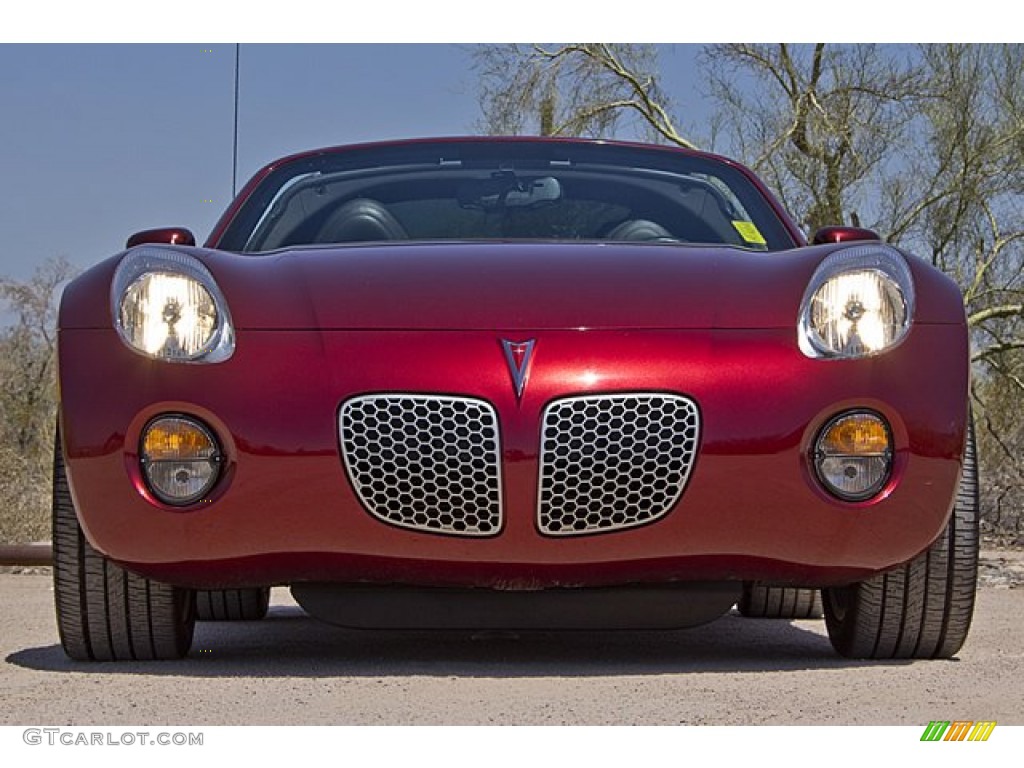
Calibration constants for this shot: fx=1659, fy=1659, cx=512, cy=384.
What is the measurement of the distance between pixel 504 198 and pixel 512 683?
1739 millimetres

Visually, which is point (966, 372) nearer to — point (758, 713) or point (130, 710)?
point (758, 713)

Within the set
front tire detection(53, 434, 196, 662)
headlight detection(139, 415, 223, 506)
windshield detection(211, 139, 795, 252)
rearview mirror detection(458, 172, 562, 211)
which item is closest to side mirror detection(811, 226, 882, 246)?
windshield detection(211, 139, 795, 252)

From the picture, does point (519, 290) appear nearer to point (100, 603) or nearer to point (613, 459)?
point (613, 459)

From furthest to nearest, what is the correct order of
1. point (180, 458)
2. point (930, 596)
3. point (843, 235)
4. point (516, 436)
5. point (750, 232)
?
point (750, 232), point (843, 235), point (930, 596), point (180, 458), point (516, 436)

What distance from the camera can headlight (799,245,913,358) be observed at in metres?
3.53

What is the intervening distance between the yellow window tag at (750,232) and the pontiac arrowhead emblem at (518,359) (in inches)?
53.0

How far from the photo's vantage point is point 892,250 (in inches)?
149

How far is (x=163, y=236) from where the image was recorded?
172 inches

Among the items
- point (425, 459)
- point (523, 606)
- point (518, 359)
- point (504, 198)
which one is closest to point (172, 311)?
point (425, 459)

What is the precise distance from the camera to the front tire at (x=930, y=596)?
379 centimetres

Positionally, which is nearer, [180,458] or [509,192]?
[180,458]

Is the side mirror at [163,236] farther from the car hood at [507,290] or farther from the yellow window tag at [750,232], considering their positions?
the yellow window tag at [750,232]

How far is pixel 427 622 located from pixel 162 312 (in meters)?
0.89
